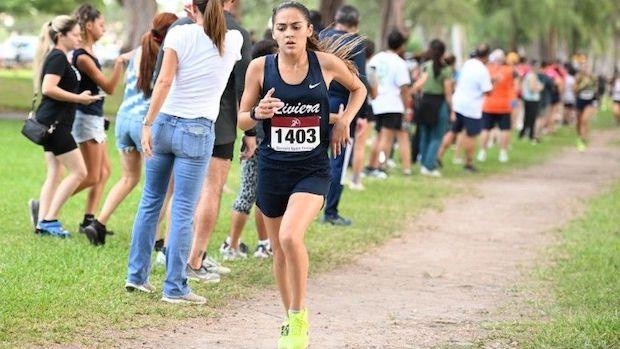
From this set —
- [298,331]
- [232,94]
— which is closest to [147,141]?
[232,94]

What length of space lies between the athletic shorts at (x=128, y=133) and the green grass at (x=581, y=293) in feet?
10.8

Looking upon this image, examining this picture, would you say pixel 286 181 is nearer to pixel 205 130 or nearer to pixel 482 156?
pixel 205 130

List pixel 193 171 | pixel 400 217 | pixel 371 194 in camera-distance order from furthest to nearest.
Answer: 1. pixel 371 194
2. pixel 400 217
3. pixel 193 171

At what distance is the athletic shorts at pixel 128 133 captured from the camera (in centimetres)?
1004

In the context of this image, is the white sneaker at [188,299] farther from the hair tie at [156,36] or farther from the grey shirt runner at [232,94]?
the hair tie at [156,36]

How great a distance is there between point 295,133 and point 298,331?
1.10 m

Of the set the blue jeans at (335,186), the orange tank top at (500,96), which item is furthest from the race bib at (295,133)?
the orange tank top at (500,96)

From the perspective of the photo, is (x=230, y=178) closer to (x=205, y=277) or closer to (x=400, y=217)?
(x=400, y=217)

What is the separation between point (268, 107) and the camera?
712cm

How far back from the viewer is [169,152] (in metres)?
8.25

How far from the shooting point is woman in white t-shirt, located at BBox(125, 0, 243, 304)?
817 cm

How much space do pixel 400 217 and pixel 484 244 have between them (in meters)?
1.83

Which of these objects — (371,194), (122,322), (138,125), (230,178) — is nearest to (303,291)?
(122,322)

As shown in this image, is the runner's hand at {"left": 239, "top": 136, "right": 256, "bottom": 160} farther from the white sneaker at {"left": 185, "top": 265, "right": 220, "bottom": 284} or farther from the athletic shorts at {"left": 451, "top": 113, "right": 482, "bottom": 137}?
the athletic shorts at {"left": 451, "top": 113, "right": 482, "bottom": 137}
